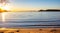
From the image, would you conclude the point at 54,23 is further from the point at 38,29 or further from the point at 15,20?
the point at 15,20

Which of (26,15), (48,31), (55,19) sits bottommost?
(48,31)

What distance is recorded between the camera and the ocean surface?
4.32ft

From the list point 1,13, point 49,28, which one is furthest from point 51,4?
point 1,13

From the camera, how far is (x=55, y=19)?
132cm

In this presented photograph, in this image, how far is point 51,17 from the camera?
1327 millimetres

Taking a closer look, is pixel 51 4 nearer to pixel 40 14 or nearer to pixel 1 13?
pixel 40 14

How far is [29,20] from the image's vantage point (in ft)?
4.40

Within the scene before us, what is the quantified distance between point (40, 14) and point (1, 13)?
50 centimetres

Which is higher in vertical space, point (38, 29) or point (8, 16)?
point (8, 16)

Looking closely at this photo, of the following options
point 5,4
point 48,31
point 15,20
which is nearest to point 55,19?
point 48,31

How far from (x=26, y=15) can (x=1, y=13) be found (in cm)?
32

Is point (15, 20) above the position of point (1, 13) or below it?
below

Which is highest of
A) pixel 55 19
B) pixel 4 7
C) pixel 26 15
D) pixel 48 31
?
pixel 4 7

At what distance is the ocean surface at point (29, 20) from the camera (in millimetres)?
1317
